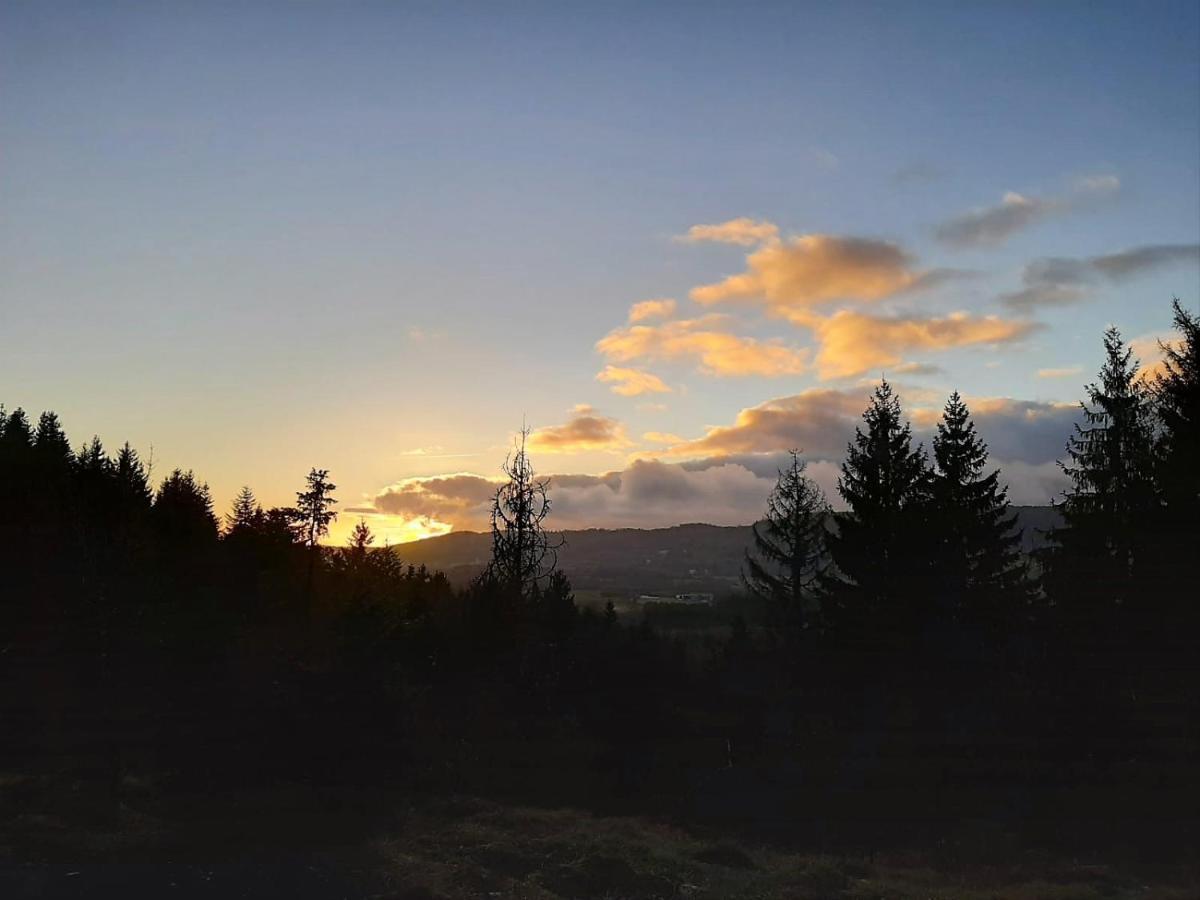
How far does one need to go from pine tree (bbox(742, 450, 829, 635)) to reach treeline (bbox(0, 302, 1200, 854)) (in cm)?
13

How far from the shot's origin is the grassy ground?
1884 centimetres

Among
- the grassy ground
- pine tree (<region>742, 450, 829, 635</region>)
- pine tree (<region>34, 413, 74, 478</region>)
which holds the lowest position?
the grassy ground

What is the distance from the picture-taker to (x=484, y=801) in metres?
28.4

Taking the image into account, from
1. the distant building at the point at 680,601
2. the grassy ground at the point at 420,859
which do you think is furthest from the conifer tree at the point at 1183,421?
the distant building at the point at 680,601

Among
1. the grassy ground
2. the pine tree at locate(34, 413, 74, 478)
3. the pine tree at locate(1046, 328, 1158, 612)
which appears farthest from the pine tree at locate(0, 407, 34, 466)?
the pine tree at locate(1046, 328, 1158, 612)

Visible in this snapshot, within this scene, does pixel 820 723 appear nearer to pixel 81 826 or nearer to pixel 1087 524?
pixel 1087 524

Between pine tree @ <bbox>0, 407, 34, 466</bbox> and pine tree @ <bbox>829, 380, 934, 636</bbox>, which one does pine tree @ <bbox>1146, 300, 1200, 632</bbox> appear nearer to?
pine tree @ <bbox>829, 380, 934, 636</bbox>

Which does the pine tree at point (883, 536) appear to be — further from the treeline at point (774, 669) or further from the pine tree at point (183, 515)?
the pine tree at point (183, 515)

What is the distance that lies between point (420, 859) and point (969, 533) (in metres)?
23.7

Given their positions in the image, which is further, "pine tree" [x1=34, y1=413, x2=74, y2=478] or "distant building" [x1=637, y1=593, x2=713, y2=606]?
"distant building" [x1=637, y1=593, x2=713, y2=606]

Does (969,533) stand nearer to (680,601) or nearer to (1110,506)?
(1110,506)

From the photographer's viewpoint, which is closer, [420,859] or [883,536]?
[420,859]

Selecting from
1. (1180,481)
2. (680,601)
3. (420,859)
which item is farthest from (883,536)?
(680,601)

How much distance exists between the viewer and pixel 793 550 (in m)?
39.4
